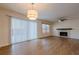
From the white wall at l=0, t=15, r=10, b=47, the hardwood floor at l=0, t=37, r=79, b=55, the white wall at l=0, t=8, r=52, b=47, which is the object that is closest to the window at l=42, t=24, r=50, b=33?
the white wall at l=0, t=8, r=52, b=47

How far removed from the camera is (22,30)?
7934mm

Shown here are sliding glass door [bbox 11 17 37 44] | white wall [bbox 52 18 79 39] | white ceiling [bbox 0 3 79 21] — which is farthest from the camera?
white wall [bbox 52 18 79 39]

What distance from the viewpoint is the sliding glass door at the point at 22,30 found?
6.82 meters

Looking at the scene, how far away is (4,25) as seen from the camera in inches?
228

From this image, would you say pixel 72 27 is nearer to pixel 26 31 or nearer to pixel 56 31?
pixel 56 31

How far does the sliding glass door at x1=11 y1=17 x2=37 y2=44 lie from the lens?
22.4 feet

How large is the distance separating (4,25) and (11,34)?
0.88m

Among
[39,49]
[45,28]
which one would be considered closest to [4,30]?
[39,49]

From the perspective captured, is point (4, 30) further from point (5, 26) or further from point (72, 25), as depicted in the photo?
point (72, 25)

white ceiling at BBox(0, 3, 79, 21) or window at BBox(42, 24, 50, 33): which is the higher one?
white ceiling at BBox(0, 3, 79, 21)

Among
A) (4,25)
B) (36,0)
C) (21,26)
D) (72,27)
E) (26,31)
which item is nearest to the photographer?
(36,0)

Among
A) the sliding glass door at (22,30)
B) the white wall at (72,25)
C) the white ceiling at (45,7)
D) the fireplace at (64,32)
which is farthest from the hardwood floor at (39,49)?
the fireplace at (64,32)

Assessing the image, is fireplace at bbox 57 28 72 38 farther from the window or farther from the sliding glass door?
the sliding glass door
